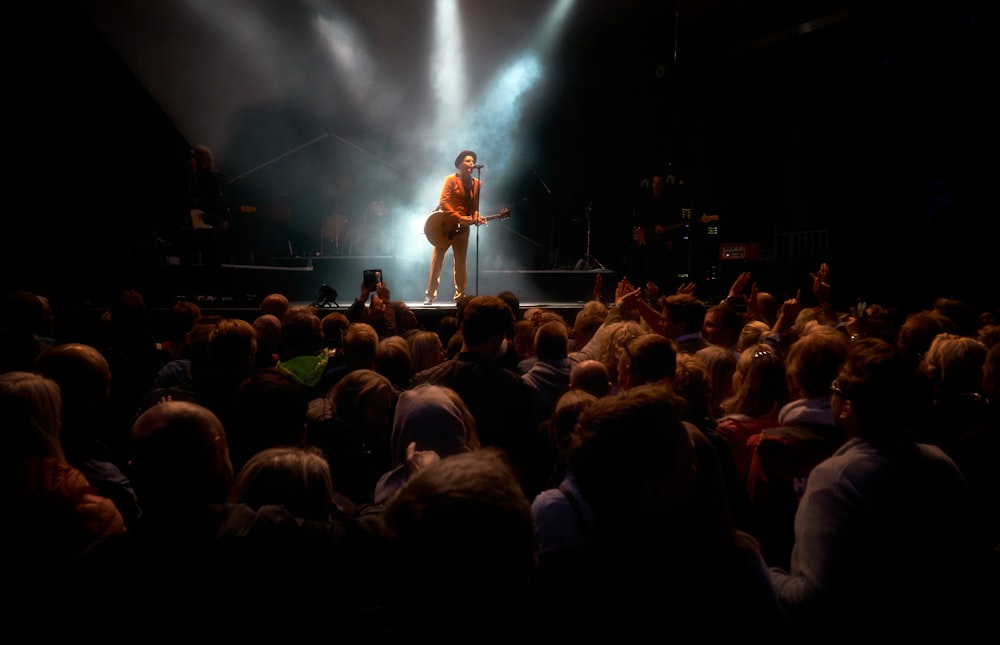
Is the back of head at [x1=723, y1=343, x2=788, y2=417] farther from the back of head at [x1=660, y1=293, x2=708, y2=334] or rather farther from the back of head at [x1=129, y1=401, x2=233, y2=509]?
the back of head at [x1=129, y1=401, x2=233, y2=509]

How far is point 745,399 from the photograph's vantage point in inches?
97.3

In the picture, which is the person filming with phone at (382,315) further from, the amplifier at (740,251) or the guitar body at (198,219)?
the amplifier at (740,251)

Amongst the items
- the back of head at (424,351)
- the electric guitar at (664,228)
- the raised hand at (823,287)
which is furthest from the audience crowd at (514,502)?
the electric guitar at (664,228)

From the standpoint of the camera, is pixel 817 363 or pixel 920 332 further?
pixel 920 332

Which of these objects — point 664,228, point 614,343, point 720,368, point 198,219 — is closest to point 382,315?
point 614,343

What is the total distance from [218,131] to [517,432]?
39.4 ft

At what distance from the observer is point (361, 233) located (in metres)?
13.6

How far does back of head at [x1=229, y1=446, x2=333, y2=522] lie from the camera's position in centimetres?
158

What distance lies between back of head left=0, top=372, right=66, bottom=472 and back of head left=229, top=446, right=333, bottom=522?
66 cm

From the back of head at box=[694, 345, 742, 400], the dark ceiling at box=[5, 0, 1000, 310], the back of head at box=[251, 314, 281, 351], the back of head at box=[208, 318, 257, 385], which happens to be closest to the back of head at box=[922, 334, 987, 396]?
the back of head at box=[694, 345, 742, 400]

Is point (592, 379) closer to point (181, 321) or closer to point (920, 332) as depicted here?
point (920, 332)

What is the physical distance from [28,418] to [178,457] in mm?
730

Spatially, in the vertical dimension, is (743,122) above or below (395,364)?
above

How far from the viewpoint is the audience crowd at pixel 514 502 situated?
1.09 m
